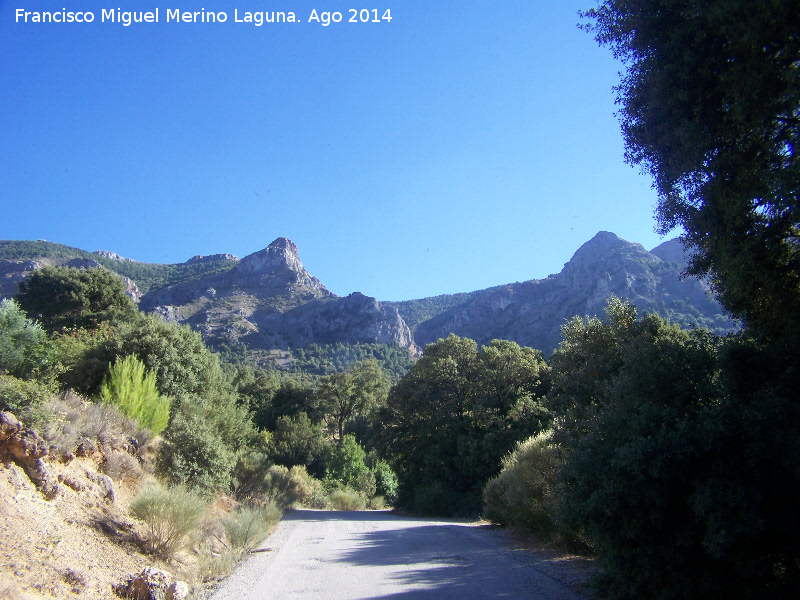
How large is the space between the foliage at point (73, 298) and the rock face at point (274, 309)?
156 feet

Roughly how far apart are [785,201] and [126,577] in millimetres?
9663

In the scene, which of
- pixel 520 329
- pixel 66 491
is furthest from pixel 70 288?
pixel 520 329

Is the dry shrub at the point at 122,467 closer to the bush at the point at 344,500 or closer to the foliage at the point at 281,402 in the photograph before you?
the bush at the point at 344,500

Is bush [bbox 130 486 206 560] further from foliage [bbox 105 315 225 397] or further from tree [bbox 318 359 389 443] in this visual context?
tree [bbox 318 359 389 443]

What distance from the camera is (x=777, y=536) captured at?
17.3ft

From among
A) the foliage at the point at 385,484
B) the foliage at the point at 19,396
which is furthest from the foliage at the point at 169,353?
the foliage at the point at 385,484

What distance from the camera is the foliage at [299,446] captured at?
1559 inches

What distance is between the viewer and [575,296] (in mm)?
82750

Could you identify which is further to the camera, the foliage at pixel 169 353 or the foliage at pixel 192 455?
the foliage at pixel 169 353

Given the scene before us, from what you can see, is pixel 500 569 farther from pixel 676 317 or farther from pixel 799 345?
pixel 676 317

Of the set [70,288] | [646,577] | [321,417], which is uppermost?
[70,288]

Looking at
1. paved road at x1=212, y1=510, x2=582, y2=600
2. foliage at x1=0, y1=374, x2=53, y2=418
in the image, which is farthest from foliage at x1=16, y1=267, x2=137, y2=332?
foliage at x1=0, y1=374, x2=53, y2=418

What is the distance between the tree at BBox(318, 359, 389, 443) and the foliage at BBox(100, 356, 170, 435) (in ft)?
124

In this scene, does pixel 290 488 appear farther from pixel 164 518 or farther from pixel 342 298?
pixel 342 298
